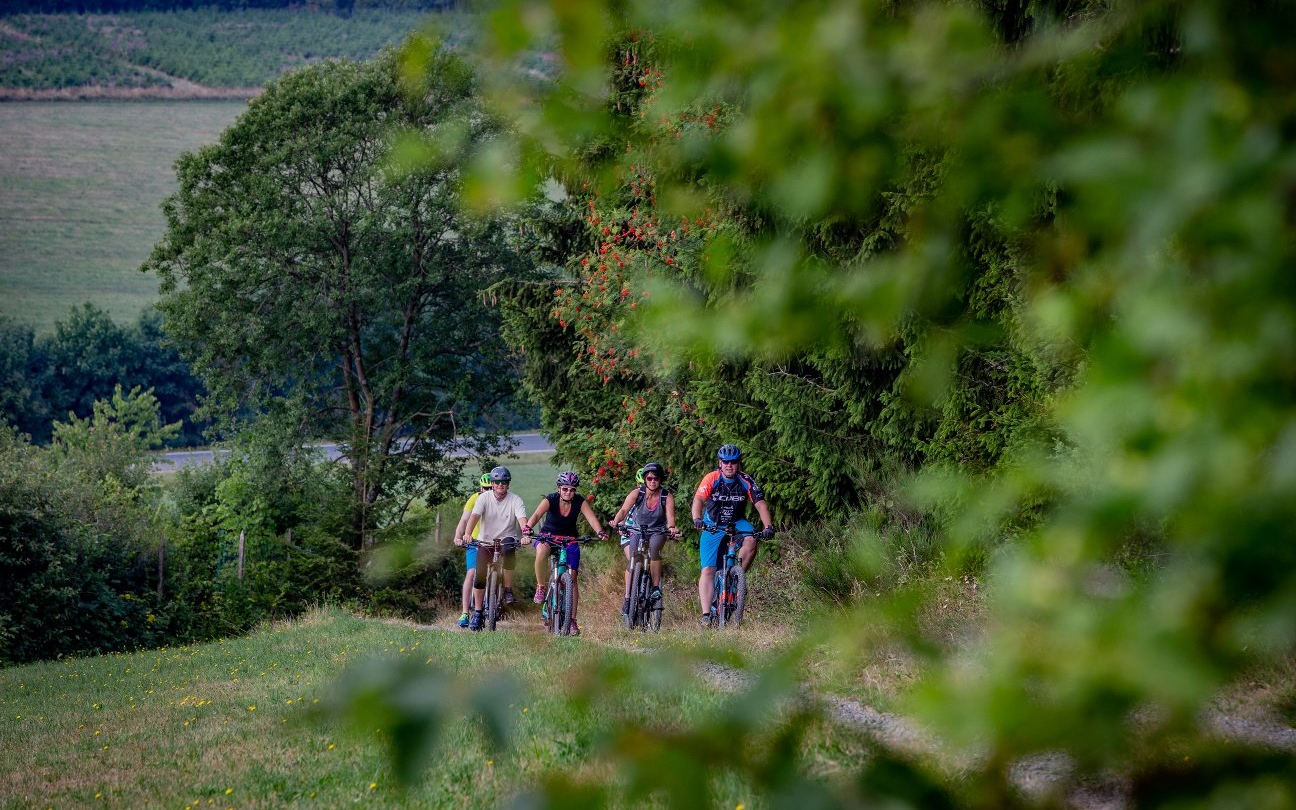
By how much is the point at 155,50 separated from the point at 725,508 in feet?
408

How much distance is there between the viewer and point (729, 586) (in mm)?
13594

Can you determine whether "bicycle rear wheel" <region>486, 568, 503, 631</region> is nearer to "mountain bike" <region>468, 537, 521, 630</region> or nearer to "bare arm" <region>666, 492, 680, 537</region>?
"mountain bike" <region>468, 537, 521, 630</region>

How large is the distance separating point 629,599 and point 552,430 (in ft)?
33.9

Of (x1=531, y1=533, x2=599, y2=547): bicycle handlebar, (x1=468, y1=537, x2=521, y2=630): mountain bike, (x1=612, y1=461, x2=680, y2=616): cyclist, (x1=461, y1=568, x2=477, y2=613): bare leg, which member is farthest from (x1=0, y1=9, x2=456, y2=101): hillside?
(x1=612, y1=461, x2=680, y2=616): cyclist

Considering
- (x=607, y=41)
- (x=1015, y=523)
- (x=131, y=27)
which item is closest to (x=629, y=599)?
(x=1015, y=523)

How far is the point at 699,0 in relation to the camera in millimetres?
2100

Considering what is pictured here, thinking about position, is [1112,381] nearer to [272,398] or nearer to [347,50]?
[272,398]

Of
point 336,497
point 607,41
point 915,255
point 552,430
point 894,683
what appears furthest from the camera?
point 336,497

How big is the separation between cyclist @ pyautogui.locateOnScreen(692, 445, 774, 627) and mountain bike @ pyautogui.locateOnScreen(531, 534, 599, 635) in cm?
Result: 170

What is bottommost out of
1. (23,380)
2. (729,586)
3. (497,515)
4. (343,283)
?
(23,380)

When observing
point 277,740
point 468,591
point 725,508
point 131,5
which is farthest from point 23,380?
point 277,740

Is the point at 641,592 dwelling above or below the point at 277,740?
above

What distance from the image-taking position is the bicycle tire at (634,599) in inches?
569

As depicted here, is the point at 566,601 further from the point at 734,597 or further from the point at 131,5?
the point at 131,5
